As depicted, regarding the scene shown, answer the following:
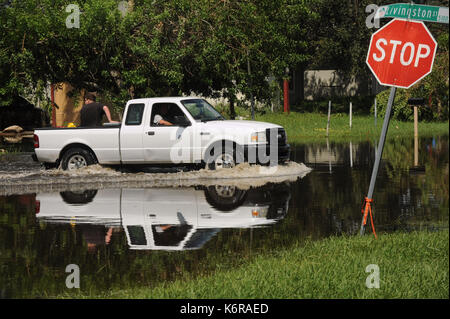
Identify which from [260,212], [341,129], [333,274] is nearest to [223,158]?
[260,212]

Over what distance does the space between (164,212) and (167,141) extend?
5.45 meters

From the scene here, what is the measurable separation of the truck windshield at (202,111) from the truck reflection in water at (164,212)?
2.42 meters

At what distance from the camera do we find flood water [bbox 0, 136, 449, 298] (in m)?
8.77

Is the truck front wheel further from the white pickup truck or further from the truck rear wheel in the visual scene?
the truck rear wheel

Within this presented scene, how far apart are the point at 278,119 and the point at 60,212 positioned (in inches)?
1263

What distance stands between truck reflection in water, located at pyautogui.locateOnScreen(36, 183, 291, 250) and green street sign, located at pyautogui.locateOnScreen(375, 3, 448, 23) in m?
3.80

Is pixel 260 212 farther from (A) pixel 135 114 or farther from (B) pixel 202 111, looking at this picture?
(A) pixel 135 114

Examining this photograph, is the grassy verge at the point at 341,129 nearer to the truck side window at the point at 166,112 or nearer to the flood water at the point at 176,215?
the flood water at the point at 176,215

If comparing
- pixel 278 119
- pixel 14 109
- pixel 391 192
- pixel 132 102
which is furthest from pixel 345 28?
pixel 391 192

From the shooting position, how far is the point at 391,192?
50.1 feet

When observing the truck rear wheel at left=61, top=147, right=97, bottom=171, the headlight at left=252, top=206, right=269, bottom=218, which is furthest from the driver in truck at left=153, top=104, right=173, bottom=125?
the headlight at left=252, top=206, right=269, bottom=218

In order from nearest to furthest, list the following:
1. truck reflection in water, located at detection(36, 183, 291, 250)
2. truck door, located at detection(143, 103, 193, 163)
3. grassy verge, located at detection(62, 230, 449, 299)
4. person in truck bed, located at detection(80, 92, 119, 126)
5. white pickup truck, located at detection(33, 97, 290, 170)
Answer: grassy verge, located at detection(62, 230, 449, 299) < truck reflection in water, located at detection(36, 183, 291, 250) < white pickup truck, located at detection(33, 97, 290, 170) < truck door, located at detection(143, 103, 193, 163) < person in truck bed, located at detection(80, 92, 119, 126)

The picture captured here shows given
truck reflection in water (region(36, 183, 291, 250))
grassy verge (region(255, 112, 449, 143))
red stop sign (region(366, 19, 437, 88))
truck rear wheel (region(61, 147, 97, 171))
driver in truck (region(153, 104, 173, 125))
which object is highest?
red stop sign (region(366, 19, 437, 88))

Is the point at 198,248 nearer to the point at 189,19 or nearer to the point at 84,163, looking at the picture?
the point at 84,163
